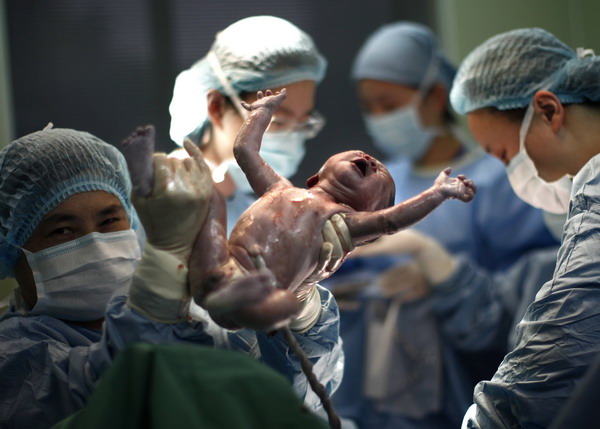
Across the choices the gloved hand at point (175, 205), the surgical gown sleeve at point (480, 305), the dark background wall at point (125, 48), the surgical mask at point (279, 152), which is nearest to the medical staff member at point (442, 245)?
the surgical gown sleeve at point (480, 305)

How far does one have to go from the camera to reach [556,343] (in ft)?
4.98

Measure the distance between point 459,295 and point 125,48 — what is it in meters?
2.43

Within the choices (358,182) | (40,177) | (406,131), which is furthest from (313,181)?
(406,131)

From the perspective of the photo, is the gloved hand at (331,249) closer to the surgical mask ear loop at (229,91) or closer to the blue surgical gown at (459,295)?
the surgical mask ear loop at (229,91)

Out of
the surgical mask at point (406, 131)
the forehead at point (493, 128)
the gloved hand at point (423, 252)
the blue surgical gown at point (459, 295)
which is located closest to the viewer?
the forehead at point (493, 128)

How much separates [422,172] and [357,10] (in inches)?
55.8

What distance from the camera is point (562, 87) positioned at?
1.88m

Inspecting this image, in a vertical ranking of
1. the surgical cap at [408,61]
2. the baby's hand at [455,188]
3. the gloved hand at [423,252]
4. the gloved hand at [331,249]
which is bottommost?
the gloved hand at [423,252]

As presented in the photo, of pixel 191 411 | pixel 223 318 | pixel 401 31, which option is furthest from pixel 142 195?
pixel 401 31

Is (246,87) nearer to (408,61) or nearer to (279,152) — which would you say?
(279,152)

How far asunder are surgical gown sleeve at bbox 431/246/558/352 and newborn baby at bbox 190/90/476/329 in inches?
80.0

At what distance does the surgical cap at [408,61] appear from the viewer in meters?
3.81

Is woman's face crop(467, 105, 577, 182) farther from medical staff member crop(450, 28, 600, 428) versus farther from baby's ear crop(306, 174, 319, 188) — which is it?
baby's ear crop(306, 174, 319, 188)

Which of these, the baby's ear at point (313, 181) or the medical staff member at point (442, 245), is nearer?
the baby's ear at point (313, 181)
